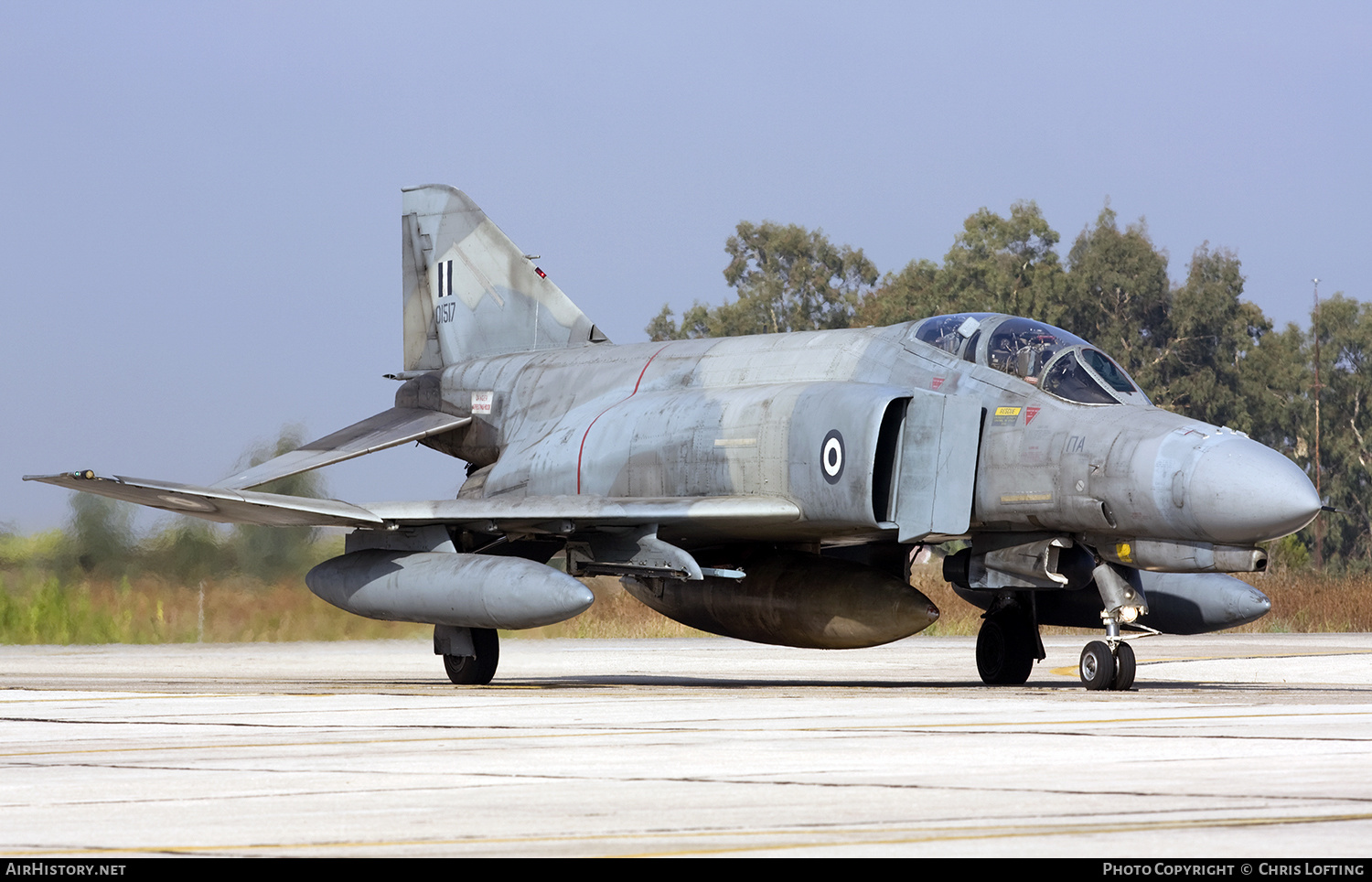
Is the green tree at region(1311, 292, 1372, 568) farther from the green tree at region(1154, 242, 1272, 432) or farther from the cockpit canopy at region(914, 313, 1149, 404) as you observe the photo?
the cockpit canopy at region(914, 313, 1149, 404)

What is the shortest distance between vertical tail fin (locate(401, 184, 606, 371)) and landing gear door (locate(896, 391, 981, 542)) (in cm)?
585

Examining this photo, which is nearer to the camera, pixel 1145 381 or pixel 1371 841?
pixel 1371 841

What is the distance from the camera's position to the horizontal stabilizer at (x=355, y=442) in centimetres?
1739

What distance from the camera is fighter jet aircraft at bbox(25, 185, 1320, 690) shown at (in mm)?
12367

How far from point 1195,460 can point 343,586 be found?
667 cm

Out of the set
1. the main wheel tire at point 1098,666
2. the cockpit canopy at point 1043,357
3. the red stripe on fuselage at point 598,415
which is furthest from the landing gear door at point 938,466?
the red stripe on fuselage at point 598,415

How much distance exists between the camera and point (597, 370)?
54.2 feet

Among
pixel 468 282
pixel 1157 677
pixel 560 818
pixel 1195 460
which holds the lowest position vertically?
pixel 1157 677

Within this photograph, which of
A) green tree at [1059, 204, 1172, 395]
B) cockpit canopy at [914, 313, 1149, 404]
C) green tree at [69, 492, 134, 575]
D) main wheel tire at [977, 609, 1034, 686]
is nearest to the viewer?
cockpit canopy at [914, 313, 1149, 404]

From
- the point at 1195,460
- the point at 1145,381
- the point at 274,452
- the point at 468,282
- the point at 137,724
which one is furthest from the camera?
the point at 1145,381

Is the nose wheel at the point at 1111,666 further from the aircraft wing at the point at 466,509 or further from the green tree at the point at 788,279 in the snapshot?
the green tree at the point at 788,279

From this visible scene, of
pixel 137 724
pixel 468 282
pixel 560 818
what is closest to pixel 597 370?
pixel 468 282

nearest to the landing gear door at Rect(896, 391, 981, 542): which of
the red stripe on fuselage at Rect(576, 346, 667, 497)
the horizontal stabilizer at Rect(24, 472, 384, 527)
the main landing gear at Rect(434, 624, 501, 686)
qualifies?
the red stripe on fuselage at Rect(576, 346, 667, 497)

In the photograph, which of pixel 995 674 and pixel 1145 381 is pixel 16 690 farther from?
pixel 1145 381
